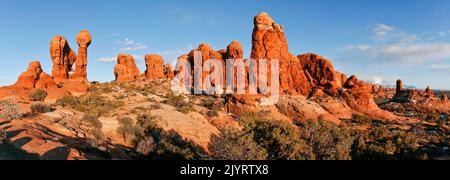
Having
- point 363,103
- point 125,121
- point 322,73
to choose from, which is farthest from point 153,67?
point 363,103

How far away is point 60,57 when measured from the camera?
4900cm

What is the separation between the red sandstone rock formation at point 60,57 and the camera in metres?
48.1

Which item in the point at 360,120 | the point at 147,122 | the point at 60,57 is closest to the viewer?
the point at 147,122

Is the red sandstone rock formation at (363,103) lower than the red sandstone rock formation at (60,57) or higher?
lower

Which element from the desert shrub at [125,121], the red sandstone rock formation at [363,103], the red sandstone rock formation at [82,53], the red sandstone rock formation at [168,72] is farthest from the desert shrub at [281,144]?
the red sandstone rock formation at [168,72]

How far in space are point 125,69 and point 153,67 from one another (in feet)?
23.1

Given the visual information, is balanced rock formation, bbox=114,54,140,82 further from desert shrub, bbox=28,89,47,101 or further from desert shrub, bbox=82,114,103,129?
desert shrub, bbox=82,114,103,129

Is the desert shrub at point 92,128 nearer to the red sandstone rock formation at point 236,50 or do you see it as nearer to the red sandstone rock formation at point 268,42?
the red sandstone rock formation at point 268,42

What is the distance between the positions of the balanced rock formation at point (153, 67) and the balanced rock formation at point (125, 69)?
339 cm

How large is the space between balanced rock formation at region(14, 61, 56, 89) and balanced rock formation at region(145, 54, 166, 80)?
30005 millimetres

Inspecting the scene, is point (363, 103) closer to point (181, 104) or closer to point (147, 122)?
point (181, 104)

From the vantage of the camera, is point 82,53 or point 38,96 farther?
point 82,53
